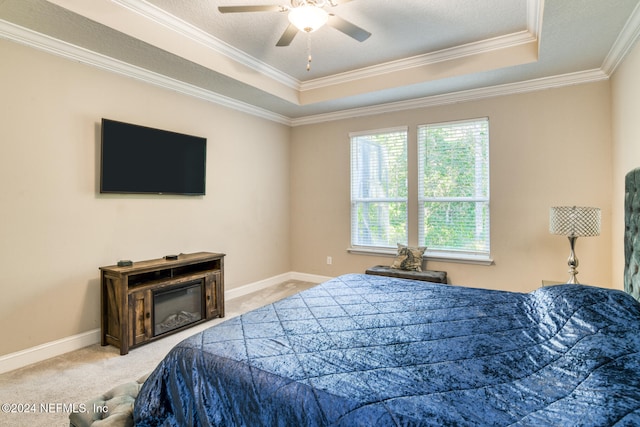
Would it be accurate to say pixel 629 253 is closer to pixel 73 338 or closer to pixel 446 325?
pixel 446 325

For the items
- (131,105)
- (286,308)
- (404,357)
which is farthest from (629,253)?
(131,105)

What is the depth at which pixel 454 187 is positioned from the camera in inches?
165

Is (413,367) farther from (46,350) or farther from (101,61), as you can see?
(101,61)

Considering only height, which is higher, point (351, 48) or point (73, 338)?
point (351, 48)

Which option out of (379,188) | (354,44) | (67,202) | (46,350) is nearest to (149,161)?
(67,202)

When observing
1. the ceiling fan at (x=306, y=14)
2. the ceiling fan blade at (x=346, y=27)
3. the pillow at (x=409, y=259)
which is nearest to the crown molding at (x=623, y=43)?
the ceiling fan blade at (x=346, y=27)

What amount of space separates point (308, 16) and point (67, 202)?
8.28ft

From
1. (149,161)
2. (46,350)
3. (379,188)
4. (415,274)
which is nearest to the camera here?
(46,350)

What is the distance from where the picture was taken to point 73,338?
2855 mm

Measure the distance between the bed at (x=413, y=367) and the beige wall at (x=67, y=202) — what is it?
6.22ft

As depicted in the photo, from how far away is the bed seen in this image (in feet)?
3.28

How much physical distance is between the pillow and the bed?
2165mm

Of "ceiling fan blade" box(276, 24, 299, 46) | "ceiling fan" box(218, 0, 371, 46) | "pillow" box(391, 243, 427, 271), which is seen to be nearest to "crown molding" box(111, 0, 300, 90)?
"ceiling fan" box(218, 0, 371, 46)

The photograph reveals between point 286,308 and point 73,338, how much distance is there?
220 cm
